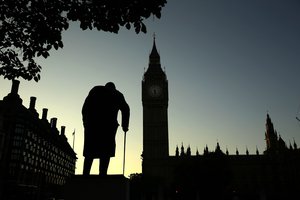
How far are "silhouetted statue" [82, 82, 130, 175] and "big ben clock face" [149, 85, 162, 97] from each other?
9161 centimetres

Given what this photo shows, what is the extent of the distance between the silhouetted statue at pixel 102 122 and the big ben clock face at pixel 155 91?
9161 centimetres

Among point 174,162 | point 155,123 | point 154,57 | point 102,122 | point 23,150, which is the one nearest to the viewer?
point 102,122

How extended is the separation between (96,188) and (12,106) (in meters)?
73.9

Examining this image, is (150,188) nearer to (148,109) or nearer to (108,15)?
A: (148,109)

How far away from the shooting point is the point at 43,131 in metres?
86.5

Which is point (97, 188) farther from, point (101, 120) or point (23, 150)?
point (23, 150)

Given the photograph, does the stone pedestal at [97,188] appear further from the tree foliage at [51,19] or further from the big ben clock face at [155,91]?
the big ben clock face at [155,91]

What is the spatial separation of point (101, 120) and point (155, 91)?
92801 millimetres

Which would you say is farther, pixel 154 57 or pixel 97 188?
pixel 154 57

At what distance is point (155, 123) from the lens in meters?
100

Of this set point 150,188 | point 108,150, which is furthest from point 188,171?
point 108,150

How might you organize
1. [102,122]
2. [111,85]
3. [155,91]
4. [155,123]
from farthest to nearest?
[155,91]
[155,123]
[111,85]
[102,122]

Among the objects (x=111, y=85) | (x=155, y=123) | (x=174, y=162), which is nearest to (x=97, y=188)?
(x=111, y=85)

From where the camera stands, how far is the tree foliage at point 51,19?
7242 millimetres
